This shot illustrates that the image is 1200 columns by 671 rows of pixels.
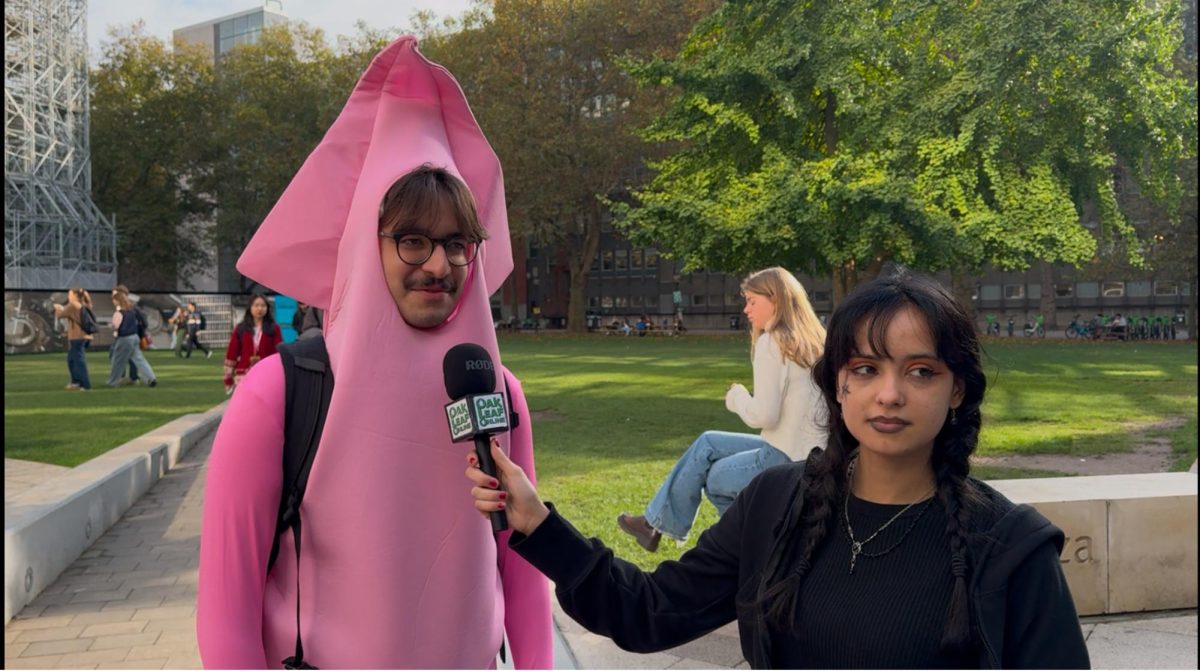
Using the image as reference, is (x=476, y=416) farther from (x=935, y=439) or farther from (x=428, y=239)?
(x=935, y=439)

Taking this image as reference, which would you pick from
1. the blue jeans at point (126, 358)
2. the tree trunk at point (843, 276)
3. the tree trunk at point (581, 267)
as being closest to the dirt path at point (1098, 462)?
the tree trunk at point (843, 276)

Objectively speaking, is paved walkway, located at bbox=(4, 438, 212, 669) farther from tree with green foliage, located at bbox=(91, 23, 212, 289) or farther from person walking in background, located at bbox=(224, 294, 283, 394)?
tree with green foliage, located at bbox=(91, 23, 212, 289)

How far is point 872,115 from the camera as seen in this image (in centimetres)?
2264

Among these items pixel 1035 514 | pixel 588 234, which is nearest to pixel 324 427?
pixel 1035 514

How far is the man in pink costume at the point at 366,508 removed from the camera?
1939mm

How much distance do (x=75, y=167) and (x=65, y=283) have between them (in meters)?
5.85

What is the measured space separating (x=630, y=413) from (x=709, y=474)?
9972mm

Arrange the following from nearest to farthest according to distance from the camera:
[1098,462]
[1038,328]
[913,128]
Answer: [1098,462] < [913,128] < [1038,328]

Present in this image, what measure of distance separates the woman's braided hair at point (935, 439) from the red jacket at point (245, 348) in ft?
32.8

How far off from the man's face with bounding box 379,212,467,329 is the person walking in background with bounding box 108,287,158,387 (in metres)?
16.4

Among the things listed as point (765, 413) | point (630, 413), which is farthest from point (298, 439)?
point (630, 413)

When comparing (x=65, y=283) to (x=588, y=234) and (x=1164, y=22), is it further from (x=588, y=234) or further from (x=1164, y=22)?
(x=1164, y=22)

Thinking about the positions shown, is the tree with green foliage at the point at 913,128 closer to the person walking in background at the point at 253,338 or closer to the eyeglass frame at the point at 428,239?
the person walking in background at the point at 253,338

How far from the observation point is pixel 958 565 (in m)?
1.73
